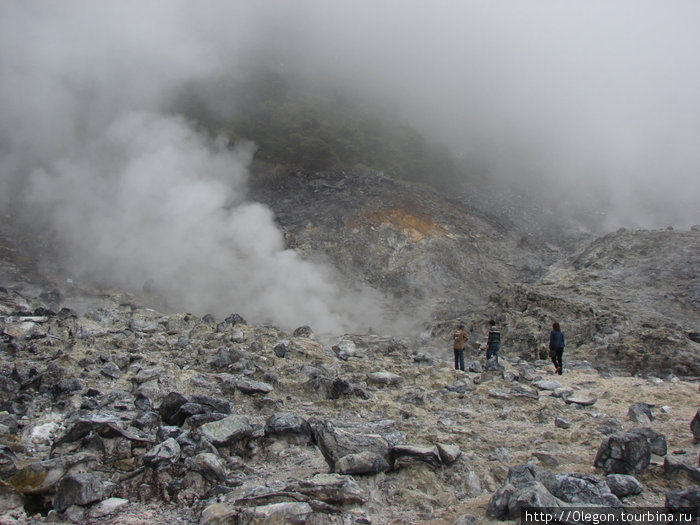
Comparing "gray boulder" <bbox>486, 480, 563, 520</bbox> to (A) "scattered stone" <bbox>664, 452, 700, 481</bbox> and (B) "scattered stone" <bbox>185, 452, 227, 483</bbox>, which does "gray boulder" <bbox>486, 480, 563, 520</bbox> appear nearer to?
(A) "scattered stone" <bbox>664, 452, 700, 481</bbox>

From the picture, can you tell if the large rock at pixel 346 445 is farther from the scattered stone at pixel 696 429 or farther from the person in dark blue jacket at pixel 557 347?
the person in dark blue jacket at pixel 557 347

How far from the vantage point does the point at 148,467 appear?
13.5 ft

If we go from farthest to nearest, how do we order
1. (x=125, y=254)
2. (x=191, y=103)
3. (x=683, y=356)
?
(x=191, y=103)
(x=125, y=254)
(x=683, y=356)

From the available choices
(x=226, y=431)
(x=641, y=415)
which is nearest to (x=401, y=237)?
(x=641, y=415)

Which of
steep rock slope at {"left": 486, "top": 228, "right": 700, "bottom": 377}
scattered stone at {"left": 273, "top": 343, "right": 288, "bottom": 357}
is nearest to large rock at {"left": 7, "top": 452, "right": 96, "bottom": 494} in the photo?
scattered stone at {"left": 273, "top": 343, "right": 288, "bottom": 357}

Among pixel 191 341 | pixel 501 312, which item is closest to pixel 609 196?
pixel 501 312

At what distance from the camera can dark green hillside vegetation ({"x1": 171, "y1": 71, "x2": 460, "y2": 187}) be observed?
2673 cm

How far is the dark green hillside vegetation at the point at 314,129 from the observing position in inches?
1053

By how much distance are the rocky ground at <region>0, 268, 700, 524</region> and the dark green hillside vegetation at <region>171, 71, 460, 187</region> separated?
18.9m

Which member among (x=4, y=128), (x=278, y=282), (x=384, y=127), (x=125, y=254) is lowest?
Answer: (x=278, y=282)

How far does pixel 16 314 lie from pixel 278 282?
26.3 feet

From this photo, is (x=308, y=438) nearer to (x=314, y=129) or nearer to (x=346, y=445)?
(x=346, y=445)

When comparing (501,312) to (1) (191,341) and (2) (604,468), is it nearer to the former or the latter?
(1) (191,341)

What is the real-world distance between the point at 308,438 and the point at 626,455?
3.01m
